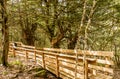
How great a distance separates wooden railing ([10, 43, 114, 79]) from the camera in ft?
17.1

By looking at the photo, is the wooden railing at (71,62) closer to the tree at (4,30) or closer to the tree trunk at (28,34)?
the tree at (4,30)

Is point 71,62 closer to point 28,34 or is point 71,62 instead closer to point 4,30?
point 4,30

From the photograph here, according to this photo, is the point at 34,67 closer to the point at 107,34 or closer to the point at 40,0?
the point at 40,0

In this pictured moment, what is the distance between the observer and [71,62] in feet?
22.3

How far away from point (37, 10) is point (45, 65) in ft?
13.1

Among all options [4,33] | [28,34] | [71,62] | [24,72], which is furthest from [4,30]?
[28,34]

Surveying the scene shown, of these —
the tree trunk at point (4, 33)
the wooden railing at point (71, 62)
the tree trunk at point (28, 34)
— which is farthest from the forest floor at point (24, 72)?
the tree trunk at point (28, 34)

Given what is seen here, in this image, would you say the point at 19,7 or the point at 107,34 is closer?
the point at 19,7

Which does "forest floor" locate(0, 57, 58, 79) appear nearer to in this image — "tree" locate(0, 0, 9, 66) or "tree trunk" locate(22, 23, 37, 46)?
"tree" locate(0, 0, 9, 66)

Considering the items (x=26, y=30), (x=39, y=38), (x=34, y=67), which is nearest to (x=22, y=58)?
(x=34, y=67)

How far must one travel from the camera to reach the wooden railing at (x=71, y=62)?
17.1 feet

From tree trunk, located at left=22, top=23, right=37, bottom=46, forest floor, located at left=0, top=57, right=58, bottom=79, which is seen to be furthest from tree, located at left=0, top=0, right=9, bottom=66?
tree trunk, located at left=22, top=23, right=37, bottom=46

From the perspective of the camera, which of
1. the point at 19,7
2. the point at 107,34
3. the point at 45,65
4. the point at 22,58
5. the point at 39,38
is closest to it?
the point at 45,65

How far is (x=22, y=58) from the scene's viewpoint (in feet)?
40.5
